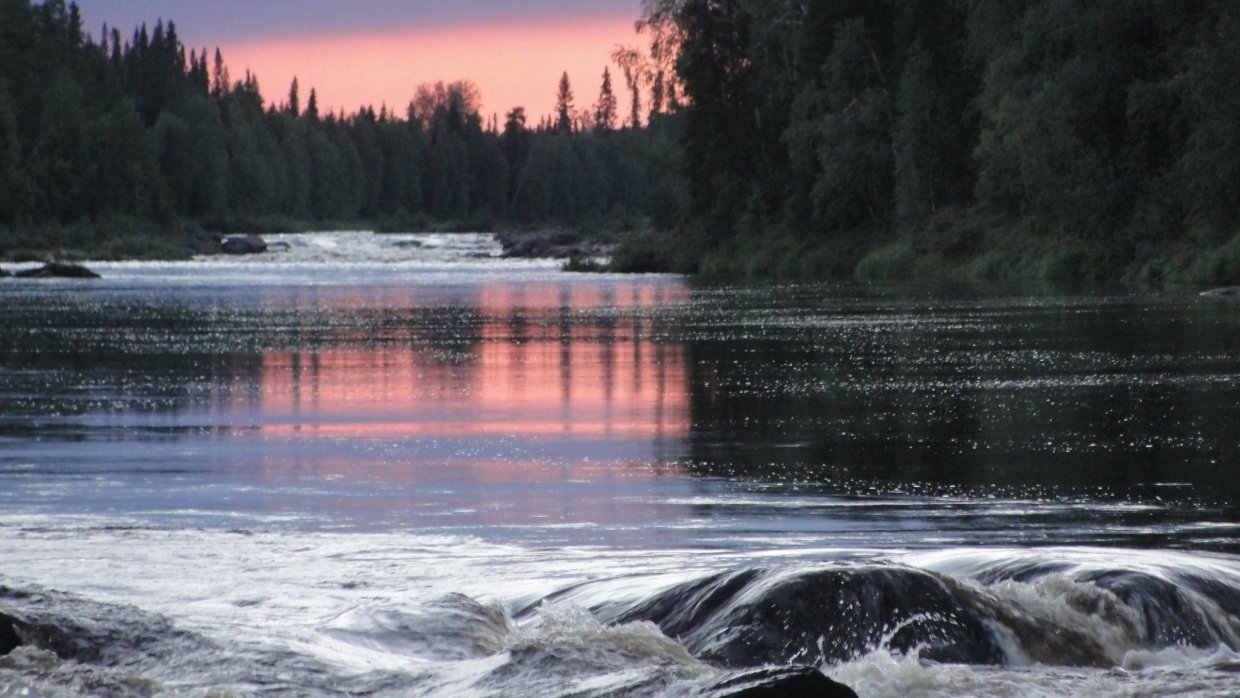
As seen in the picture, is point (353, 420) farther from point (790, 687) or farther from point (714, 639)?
point (790, 687)

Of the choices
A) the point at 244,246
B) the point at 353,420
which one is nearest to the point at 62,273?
the point at 244,246

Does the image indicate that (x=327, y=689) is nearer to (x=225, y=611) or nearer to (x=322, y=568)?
(x=225, y=611)

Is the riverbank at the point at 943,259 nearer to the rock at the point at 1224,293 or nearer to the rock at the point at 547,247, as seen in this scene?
the rock at the point at 1224,293

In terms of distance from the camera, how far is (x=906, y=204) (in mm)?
60156

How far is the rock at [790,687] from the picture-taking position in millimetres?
5285

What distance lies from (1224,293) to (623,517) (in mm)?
28069

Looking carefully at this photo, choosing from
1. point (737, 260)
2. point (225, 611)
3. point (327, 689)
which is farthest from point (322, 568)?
point (737, 260)

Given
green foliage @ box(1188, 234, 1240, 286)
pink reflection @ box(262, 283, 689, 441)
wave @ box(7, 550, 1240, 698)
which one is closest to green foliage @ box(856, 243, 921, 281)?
green foliage @ box(1188, 234, 1240, 286)

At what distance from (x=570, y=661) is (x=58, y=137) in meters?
125

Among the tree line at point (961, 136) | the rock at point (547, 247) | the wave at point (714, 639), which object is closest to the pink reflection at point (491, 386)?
the wave at point (714, 639)

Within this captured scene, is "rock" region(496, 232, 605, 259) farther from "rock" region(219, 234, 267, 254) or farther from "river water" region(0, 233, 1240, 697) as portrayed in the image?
"river water" region(0, 233, 1240, 697)

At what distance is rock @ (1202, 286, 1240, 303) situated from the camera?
3422 cm

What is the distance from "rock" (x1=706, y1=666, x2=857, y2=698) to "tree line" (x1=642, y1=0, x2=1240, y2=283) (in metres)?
36.5

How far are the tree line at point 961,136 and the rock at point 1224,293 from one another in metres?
3.73
